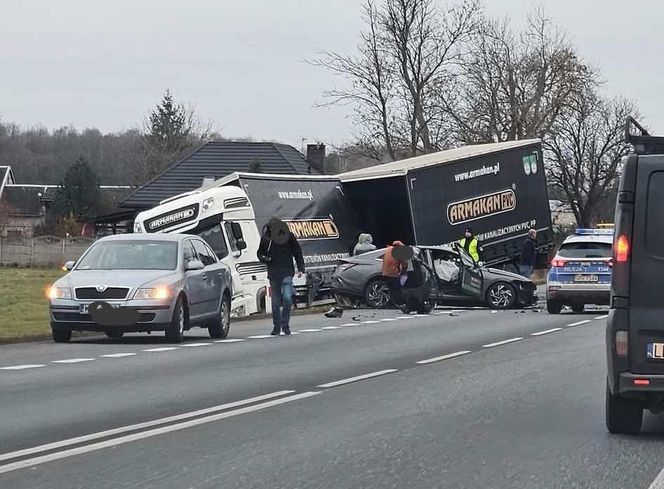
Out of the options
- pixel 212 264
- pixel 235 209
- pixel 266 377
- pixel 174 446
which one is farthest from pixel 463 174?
pixel 174 446

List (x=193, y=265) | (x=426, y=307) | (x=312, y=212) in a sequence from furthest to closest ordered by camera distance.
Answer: (x=312, y=212), (x=426, y=307), (x=193, y=265)

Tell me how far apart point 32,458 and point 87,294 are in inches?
361

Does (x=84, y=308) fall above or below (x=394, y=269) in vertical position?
below

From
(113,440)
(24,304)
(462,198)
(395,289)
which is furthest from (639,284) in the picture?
(24,304)

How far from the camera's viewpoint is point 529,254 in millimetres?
33156

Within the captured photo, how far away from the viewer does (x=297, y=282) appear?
28703 mm

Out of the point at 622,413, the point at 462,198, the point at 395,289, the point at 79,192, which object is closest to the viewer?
the point at 622,413

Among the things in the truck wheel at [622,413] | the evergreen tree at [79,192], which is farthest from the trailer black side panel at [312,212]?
the evergreen tree at [79,192]

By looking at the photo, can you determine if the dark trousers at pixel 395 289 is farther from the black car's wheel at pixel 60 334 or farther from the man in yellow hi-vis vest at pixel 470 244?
the black car's wheel at pixel 60 334

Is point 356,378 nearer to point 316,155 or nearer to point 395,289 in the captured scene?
point 395,289

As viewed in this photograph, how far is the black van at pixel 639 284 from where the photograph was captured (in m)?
8.80

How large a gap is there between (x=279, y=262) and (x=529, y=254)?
47.9 feet

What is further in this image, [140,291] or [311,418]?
[140,291]

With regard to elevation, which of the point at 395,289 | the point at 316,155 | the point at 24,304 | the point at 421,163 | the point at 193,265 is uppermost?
the point at 316,155
